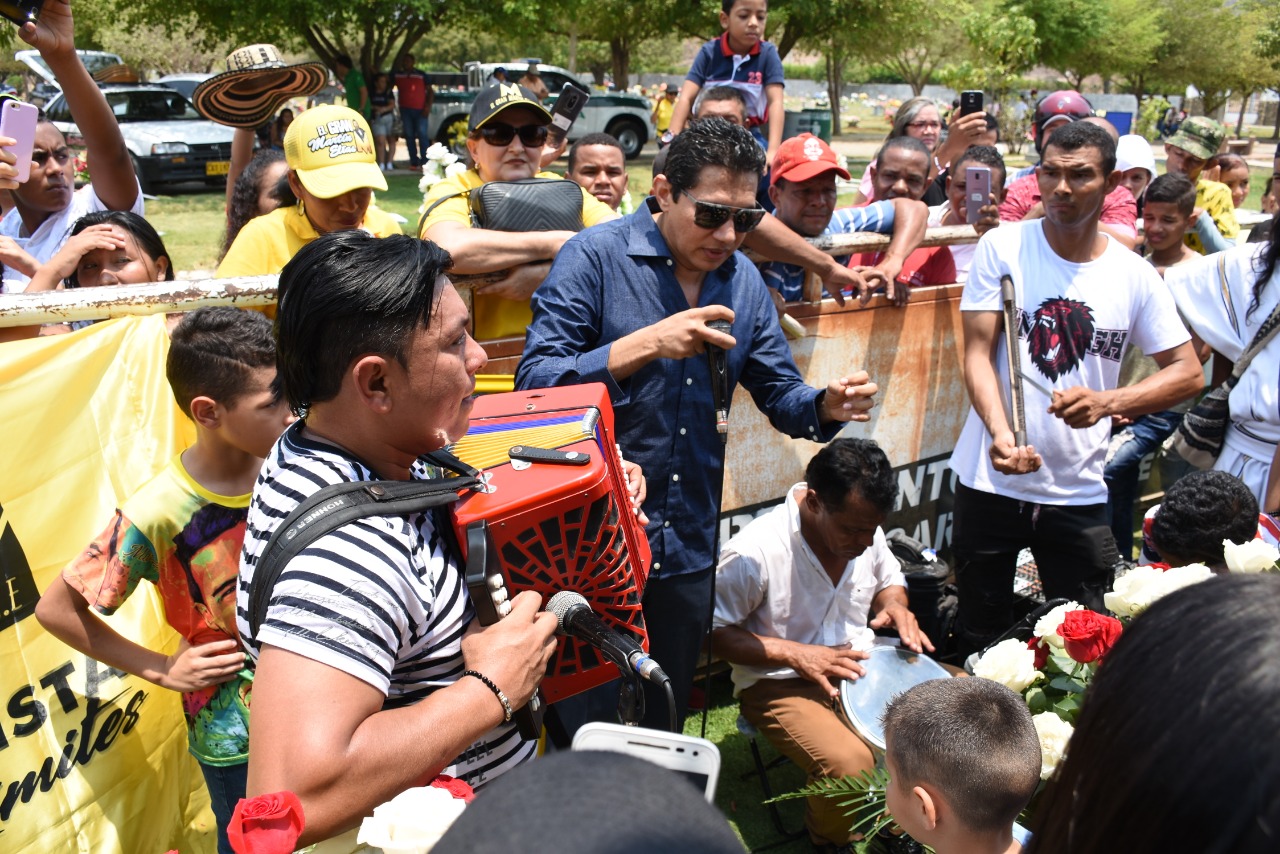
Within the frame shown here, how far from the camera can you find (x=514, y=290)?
361cm

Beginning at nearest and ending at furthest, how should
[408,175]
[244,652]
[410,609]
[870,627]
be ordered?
1. [410,609]
2. [244,652]
3. [870,627]
4. [408,175]

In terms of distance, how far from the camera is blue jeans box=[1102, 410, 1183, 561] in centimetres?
567

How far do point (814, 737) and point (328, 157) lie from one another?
279 centimetres

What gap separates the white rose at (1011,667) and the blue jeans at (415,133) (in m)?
20.7

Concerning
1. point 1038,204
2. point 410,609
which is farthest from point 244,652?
point 1038,204

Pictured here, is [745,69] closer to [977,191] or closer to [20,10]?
[977,191]

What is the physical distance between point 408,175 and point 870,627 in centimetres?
1886

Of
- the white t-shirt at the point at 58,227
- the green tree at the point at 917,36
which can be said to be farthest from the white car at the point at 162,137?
the green tree at the point at 917,36

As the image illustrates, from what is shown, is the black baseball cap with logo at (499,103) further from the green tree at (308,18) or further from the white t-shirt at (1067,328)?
the green tree at (308,18)

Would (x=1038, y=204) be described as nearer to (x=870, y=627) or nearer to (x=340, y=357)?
(x=870, y=627)

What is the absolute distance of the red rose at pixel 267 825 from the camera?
1.32 metres

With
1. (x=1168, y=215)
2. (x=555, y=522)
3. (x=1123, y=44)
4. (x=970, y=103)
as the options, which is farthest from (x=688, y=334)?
(x=1123, y=44)

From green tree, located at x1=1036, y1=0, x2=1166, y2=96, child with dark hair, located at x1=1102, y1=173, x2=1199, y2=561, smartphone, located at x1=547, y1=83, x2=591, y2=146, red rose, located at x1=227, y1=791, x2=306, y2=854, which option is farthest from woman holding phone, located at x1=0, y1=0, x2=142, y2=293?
green tree, located at x1=1036, y1=0, x2=1166, y2=96

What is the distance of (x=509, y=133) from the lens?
405 cm
